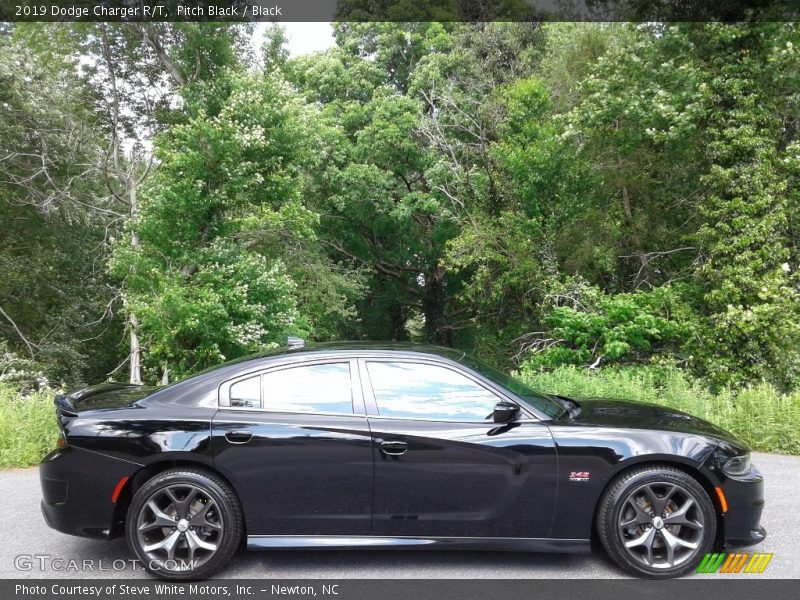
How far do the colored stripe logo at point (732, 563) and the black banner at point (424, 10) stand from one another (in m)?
10.6

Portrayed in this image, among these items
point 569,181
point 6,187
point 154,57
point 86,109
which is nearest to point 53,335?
point 6,187

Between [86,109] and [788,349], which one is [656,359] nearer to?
[788,349]

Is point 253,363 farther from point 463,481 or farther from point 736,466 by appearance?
point 736,466

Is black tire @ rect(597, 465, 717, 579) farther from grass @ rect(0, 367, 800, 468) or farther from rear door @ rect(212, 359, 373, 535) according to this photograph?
grass @ rect(0, 367, 800, 468)

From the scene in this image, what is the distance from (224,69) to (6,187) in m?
7.99

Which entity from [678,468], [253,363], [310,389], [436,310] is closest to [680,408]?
[678,468]

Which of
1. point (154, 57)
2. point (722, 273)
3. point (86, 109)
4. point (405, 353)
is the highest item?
point (154, 57)

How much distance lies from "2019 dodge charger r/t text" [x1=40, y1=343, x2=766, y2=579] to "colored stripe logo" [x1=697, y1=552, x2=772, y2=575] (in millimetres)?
85

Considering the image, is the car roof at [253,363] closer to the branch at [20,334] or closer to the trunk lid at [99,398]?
the trunk lid at [99,398]

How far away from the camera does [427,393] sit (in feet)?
13.5

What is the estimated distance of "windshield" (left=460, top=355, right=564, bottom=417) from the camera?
4219 millimetres

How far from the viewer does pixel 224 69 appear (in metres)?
17.0

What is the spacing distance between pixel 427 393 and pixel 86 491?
2257mm

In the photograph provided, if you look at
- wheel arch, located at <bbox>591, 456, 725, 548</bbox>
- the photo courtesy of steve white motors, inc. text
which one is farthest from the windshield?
the photo courtesy of steve white motors, inc. text
